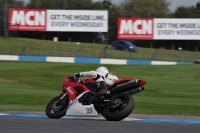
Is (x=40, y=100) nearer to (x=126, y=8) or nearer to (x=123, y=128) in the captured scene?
(x=123, y=128)

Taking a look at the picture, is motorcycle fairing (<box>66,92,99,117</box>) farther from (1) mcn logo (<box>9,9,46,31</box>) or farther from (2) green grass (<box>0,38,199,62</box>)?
(1) mcn logo (<box>9,9,46,31</box>)

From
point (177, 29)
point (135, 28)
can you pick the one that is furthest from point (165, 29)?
point (135, 28)

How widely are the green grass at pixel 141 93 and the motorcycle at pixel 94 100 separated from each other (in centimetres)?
263

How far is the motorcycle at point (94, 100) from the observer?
1047cm

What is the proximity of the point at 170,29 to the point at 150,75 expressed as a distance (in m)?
19.9

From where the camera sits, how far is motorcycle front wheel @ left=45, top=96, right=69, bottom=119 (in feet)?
36.5

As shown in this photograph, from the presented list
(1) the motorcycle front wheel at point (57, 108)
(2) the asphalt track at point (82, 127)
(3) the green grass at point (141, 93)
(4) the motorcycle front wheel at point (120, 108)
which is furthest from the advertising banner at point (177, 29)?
(2) the asphalt track at point (82, 127)

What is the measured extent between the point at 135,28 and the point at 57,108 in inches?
1317

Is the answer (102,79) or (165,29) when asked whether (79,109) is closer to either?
(102,79)

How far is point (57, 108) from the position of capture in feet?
36.7

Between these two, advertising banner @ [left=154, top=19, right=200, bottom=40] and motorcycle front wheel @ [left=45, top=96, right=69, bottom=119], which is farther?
advertising banner @ [left=154, top=19, right=200, bottom=40]

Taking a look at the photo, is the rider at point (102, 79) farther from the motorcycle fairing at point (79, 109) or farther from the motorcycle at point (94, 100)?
the motorcycle fairing at point (79, 109)

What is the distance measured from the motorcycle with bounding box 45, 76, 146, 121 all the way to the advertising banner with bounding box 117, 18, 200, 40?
33008 millimetres

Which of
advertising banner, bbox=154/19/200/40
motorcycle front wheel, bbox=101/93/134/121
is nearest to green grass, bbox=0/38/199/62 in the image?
advertising banner, bbox=154/19/200/40
